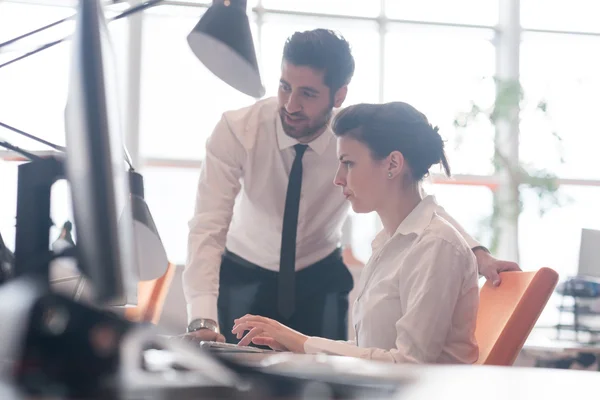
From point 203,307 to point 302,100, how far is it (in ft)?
2.15

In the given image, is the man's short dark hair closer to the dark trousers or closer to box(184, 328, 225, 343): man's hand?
the dark trousers

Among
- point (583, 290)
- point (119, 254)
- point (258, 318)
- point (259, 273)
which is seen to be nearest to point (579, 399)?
point (119, 254)

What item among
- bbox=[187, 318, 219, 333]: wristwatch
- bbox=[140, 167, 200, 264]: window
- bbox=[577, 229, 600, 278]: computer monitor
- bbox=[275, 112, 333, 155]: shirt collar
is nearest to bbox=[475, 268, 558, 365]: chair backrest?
bbox=[187, 318, 219, 333]: wristwatch

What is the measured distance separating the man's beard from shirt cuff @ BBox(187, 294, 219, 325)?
0.56 meters

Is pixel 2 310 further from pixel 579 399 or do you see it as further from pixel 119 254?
pixel 579 399

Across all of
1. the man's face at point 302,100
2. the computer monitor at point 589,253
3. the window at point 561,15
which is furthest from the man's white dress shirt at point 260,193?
the window at point 561,15

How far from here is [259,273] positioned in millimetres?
2467

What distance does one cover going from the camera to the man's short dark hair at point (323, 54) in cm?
225

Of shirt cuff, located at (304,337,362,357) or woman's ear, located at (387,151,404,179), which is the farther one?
woman's ear, located at (387,151,404,179)

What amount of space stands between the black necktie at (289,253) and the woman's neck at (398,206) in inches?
19.0

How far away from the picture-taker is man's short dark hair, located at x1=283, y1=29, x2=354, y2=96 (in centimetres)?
225

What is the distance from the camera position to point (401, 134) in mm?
1950

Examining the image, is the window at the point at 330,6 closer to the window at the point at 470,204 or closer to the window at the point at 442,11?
the window at the point at 442,11

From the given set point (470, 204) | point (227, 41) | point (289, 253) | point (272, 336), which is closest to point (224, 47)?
point (227, 41)
